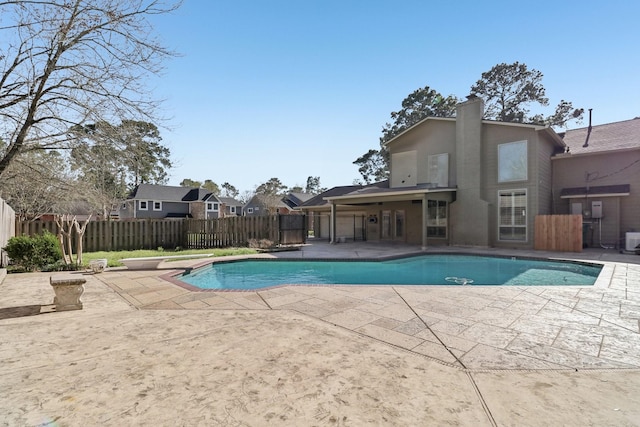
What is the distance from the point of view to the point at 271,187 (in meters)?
45.2

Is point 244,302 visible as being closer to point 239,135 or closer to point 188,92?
point 188,92

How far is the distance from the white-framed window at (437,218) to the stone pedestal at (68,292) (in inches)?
549

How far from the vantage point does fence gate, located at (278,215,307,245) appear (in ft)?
48.9

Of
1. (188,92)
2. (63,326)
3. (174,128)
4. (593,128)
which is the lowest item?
(63,326)

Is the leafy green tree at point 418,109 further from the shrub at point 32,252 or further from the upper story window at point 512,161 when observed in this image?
the shrub at point 32,252

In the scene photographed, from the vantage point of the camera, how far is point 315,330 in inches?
147

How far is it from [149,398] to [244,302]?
272cm

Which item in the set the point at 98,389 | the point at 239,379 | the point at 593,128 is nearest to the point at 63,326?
the point at 98,389

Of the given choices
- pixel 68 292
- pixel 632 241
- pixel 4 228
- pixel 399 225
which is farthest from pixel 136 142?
pixel 632 241

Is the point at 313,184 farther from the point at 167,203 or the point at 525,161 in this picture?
the point at 525,161

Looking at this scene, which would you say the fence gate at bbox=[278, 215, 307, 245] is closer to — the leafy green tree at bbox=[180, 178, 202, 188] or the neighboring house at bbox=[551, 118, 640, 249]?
the neighboring house at bbox=[551, 118, 640, 249]

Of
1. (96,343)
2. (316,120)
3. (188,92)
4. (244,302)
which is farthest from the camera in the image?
(316,120)

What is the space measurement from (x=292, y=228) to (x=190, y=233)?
17.0 ft

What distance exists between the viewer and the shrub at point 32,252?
7965mm
